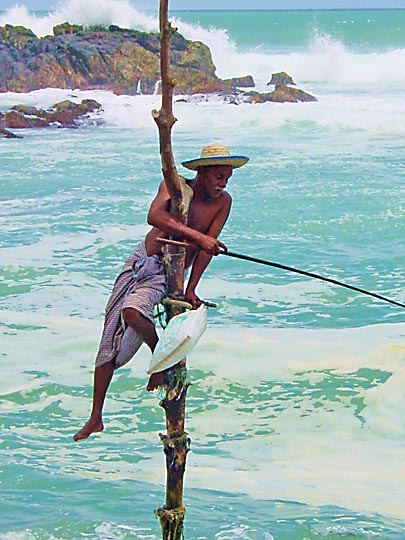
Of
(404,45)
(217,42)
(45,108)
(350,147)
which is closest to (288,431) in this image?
(350,147)

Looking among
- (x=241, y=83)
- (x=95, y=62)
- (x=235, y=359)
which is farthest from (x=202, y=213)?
(x=241, y=83)

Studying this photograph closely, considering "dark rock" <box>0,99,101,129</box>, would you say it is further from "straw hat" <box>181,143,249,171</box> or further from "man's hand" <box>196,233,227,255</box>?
"man's hand" <box>196,233,227,255</box>

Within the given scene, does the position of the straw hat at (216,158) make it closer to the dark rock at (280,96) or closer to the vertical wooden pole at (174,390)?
the vertical wooden pole at (174,390)

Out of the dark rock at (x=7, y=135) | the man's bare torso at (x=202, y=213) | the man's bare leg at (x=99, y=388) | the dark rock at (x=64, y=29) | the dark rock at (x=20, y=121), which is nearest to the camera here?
the man's bare torso at (x=202, y=213)

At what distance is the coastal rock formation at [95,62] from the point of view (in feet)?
76.7

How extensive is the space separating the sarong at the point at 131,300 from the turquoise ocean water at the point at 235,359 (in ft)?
4.94

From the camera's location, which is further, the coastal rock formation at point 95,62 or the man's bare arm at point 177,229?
the coastal rock formation at point 95,62

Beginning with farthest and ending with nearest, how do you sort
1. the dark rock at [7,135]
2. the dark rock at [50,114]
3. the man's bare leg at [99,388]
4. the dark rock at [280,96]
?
the dark rock at [280,96], the dark rock at [50,114], the dark rock at [7,135], the man's bare leg at [99,388]

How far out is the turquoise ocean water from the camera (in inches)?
189

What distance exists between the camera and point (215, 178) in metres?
3.00

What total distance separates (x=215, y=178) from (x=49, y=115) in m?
17.9

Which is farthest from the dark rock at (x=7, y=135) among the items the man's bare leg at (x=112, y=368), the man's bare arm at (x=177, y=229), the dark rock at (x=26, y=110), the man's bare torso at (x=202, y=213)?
the man's bare arm at (x=177, y=229)

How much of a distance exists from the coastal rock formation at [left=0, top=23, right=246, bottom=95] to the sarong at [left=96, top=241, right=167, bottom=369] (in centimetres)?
2041

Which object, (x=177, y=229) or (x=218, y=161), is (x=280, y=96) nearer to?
(x=218, y=161)
